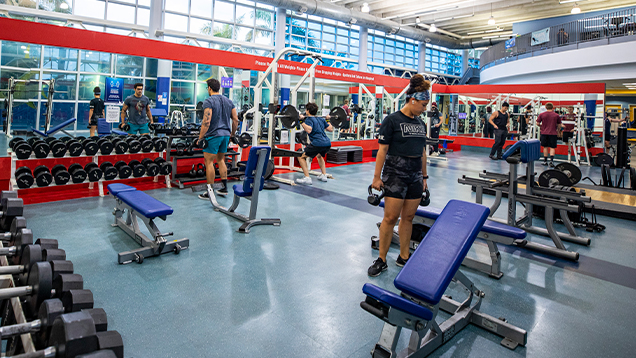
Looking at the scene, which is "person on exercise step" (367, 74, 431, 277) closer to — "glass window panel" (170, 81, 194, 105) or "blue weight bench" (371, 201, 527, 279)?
"blue weight bench" (371, 201, 527, 279)

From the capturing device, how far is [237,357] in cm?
176

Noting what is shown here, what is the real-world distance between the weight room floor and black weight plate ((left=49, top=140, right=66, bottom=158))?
675 millimetres

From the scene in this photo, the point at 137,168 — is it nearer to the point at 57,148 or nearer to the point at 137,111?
the point at 57,148

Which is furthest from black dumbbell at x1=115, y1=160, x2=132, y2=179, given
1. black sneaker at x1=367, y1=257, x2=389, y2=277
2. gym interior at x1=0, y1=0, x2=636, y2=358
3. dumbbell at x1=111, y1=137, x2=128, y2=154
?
black sneaker at x1=367, y1=257, x2=389, y2=277

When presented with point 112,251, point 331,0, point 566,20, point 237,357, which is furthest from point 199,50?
point 566,20

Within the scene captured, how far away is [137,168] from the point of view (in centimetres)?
509

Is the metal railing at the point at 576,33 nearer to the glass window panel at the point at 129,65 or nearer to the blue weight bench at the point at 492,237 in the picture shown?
the blue weight bench at the point at 492,237

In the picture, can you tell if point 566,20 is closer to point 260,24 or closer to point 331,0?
point 331,0

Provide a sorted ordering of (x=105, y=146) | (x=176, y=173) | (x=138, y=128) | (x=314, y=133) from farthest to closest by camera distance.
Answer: (x=138, y=128), (x=314, y=133), (x=176, y=173), (x=105, y=146)

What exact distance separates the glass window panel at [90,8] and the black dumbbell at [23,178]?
887 centimetres

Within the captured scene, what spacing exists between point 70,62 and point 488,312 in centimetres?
1270

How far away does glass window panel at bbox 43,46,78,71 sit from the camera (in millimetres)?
10727

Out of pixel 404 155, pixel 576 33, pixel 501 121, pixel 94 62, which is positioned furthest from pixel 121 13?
pixel 576 33

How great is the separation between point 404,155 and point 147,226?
1993 millimetres
